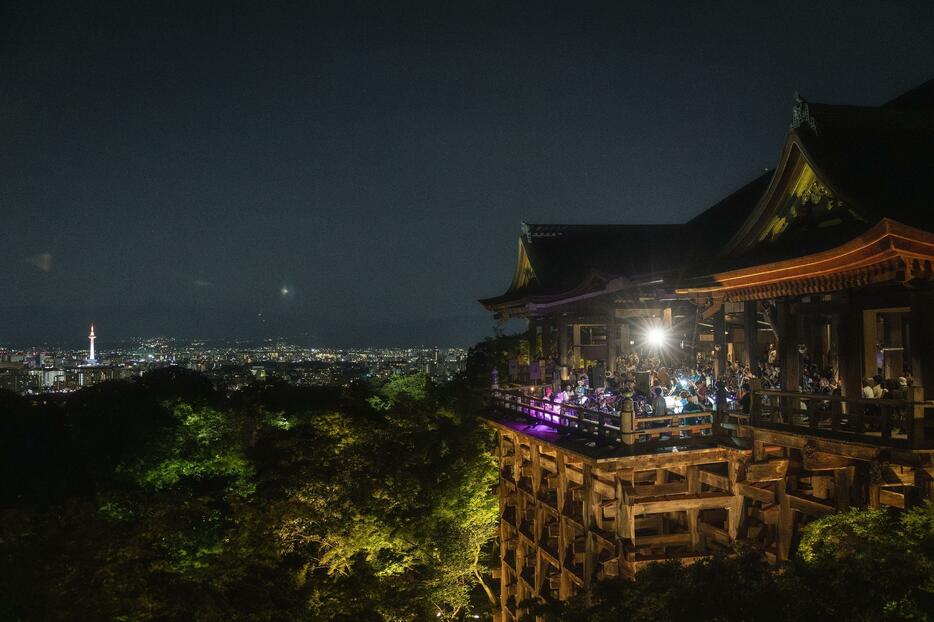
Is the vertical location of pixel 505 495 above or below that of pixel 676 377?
below

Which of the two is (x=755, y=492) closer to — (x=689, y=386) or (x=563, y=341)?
(x=689, y=386)

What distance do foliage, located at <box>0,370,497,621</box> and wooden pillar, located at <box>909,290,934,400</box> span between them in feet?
44.1

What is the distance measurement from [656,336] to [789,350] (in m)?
9.34

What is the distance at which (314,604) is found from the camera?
1783cm

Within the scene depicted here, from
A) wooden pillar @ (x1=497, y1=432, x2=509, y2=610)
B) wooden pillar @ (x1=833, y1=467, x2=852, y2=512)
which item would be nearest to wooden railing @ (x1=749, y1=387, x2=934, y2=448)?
wooden pillar @ (x1=833, y1=467, x2=852, y2=512)

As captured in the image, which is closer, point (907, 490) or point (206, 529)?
point (907, 490)

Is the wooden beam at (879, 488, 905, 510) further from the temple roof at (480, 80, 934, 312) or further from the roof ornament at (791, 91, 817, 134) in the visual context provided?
the roof ornament at (791, 91, 817, 134)

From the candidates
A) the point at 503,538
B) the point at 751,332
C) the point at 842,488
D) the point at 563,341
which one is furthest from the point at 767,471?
the point at 503,538

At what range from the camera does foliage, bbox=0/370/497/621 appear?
1691 centimetres

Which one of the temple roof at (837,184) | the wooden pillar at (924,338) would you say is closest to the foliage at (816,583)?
the wooden pillar at (924,338)

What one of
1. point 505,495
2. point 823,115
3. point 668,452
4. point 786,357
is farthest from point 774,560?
point 505,495

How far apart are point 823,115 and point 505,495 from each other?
15.3 meters

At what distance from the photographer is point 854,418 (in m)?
11.5

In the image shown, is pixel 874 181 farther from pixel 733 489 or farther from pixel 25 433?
pixel 25 433
